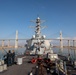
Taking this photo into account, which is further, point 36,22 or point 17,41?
point 17,41

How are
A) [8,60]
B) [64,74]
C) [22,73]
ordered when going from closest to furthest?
[64,74]
[22,73]
[8,60]

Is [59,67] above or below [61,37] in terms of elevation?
below

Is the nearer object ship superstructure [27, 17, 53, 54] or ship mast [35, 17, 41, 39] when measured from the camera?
ship superstructure [27, 17, 53, 54]

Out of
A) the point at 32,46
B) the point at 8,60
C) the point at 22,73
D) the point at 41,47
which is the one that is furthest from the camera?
the point at 32,46

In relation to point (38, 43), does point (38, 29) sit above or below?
above

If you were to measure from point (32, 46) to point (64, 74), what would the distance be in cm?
2208

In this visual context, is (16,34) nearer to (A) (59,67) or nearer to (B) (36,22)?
(B) (36,22)

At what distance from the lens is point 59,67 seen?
17.5 meters

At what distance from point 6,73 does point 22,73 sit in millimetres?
1837

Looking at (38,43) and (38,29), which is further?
(38,29)

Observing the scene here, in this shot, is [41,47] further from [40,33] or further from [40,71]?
[40,71]

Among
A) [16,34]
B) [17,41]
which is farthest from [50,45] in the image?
[16,34]

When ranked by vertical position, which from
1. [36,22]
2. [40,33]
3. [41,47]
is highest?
[36,22]

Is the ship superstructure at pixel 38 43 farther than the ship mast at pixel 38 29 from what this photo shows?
No
